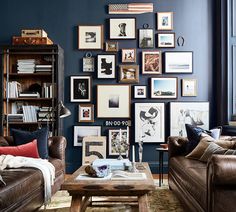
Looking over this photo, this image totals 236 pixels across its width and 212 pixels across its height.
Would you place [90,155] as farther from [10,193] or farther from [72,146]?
[10,193]

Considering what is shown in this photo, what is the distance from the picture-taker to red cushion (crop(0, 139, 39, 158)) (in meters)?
3.89

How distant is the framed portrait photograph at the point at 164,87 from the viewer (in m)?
5.80

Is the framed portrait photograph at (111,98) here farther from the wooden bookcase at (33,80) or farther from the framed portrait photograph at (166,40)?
the framed portrait photograph at (166,40)

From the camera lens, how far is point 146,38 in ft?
19.2

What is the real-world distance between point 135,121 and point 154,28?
5.22ft

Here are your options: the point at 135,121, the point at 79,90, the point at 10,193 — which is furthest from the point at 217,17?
the point at 10,193

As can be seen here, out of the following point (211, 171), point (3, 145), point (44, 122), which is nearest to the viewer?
point (211, 171)

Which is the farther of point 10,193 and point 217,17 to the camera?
point 217,17

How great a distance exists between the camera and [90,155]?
5703 mm

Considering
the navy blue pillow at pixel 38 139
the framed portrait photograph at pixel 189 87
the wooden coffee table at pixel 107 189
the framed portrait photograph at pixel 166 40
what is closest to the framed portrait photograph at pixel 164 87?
the framed portrait photograph at pixel 189 87

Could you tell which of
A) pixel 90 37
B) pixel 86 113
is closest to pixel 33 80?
pixel 86 113

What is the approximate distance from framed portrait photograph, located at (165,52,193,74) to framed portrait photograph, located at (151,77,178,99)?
171 mm

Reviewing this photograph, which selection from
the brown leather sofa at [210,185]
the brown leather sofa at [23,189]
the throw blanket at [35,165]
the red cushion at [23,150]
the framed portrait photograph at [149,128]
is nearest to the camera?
the brown leather sofa at [210,185]

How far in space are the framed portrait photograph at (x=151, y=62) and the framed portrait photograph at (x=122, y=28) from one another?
15.1 inches
